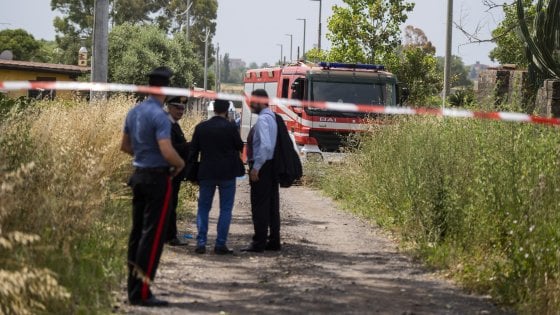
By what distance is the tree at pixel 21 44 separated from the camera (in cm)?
9012

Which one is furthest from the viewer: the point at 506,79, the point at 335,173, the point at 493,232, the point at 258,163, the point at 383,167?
the point at 335,173

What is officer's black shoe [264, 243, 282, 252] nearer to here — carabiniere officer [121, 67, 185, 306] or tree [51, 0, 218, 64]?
carabiniere officer [121, 67, 185, 306]

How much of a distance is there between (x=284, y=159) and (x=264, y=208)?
2.01 ft

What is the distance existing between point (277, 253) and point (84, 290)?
4.39 metres

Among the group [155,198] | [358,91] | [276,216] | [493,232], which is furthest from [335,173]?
[155,198]

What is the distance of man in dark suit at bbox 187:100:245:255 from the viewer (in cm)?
1263

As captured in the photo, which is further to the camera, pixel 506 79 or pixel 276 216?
pixel 506 79

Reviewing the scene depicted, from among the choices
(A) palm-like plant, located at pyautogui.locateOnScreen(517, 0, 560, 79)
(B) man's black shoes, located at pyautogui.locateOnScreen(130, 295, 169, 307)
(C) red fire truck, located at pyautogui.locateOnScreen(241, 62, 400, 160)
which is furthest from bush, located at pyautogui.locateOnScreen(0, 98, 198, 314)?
(C) red fire truck, located at pyautogui.locateOnScreen(241, 62, 400, 160)

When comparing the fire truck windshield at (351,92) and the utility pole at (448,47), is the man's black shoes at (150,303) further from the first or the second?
the utility pole at (448,47)

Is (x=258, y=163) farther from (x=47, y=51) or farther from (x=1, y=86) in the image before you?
(x=47, y=51)

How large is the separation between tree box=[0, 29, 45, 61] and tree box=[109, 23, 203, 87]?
29415 mm

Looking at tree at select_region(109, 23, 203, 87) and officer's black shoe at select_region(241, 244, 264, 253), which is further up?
tree at select_region(109, 23, 203, 87)

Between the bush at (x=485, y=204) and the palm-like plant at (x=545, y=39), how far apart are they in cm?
253

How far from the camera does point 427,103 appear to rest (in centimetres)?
3772
